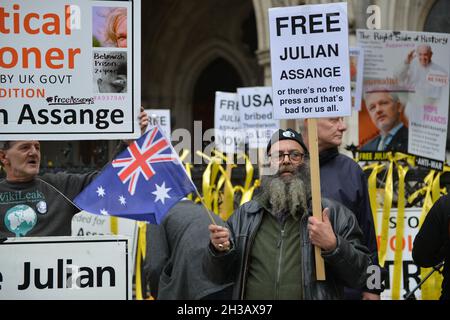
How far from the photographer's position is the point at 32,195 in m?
5.02

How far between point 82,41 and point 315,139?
1296mm

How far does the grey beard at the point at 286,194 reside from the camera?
4668 millimetres

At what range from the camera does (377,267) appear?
5.00 metres

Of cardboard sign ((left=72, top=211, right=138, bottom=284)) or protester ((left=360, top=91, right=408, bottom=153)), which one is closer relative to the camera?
cardboard sign ((left=72, top=211, right=138, bottom=284))

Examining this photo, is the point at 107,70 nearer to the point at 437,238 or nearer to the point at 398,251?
the point at 437,238

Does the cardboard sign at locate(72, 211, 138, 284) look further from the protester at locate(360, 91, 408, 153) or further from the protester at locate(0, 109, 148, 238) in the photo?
the protester at locate(0, 109, 148, 238)

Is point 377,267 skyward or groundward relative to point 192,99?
groundward

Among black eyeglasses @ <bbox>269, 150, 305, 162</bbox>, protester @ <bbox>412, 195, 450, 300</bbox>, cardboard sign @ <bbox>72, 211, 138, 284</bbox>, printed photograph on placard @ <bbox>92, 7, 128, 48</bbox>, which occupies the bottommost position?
cardboard sign @ <bbox>72, 211, 138, 284</bbox>

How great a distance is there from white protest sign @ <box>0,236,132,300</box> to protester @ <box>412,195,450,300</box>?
4.76ft

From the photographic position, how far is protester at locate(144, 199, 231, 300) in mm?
5664

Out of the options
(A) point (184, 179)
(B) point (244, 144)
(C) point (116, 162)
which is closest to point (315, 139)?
(A) point (184, 179)

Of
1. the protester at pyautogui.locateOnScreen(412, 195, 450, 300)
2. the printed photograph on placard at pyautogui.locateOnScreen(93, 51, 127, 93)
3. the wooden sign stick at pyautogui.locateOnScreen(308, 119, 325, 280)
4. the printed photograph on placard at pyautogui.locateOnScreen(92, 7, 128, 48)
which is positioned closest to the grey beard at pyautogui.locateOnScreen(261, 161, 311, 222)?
the wooden sign stick at pyautogui.locateOnScreen(308, 119, 325, 280)

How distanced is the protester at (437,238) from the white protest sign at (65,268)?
4.76 feet
